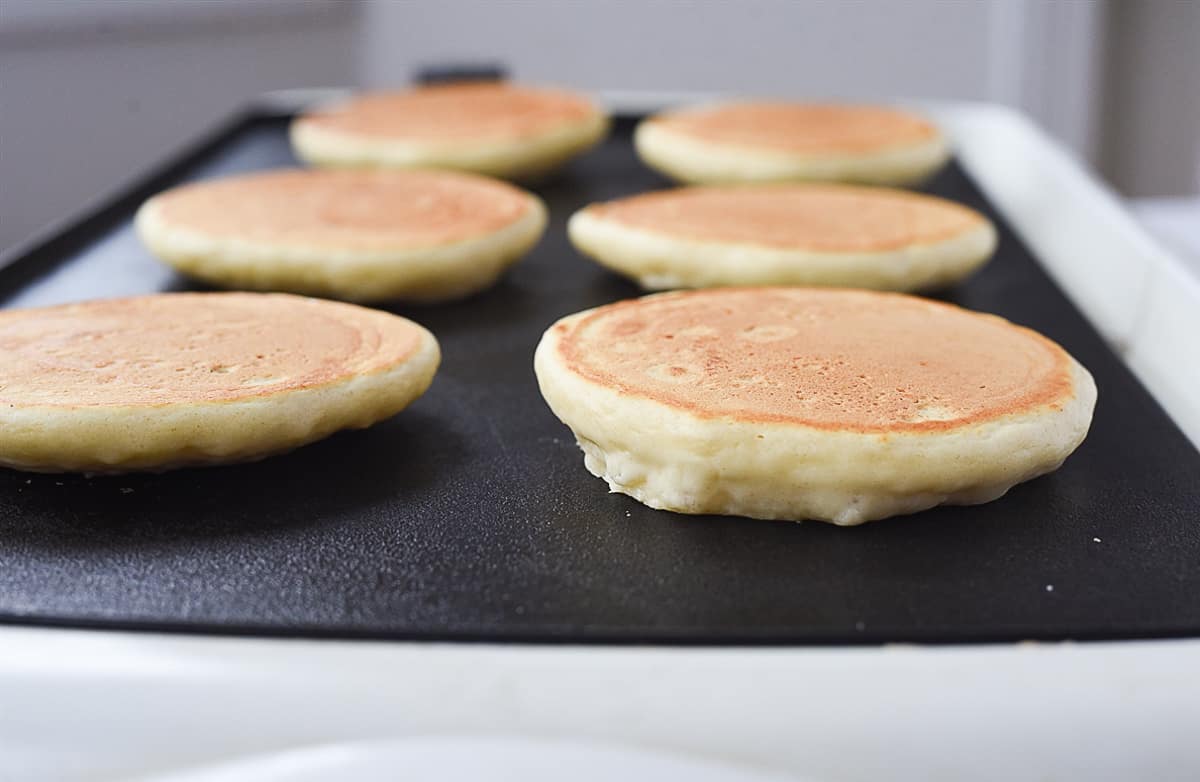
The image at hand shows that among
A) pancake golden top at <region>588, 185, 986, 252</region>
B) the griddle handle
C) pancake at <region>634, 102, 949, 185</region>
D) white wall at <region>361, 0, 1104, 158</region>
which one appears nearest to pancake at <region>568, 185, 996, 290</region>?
pancake golden top at <region>588, 185, 986, 252</region>

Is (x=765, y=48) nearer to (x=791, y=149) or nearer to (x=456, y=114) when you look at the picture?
(x=456, y=114)

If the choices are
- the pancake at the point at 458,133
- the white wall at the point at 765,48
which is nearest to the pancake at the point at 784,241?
the pancake at the point at 458,133

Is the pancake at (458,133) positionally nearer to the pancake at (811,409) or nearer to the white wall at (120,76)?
the pancake at (811,409)

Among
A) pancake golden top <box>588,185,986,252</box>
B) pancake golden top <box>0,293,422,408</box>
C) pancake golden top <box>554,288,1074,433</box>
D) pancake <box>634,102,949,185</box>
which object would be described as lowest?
pancake <box>634,102,949,185</box>

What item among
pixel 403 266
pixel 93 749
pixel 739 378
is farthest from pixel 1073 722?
pixel 403 266

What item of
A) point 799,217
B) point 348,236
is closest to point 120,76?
point 348,236

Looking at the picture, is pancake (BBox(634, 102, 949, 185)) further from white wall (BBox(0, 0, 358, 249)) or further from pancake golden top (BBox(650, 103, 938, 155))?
white wall (BBox(0, 0, 358, 249))
